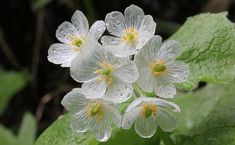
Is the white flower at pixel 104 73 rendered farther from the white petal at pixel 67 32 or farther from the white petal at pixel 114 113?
the white petal at pixel 67 32

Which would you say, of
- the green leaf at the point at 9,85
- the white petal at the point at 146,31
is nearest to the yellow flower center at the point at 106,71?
the white petal at the point at 146,31

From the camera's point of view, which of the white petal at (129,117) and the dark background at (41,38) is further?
the dark background at (41,38)

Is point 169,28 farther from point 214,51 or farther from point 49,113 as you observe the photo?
point 214,51

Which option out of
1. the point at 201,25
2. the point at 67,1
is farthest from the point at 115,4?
the point at 201,25

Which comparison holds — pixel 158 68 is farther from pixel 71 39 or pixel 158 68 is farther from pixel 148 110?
pixel 71 39

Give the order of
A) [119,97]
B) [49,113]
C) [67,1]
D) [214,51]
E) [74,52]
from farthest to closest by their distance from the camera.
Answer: [49,113] < [67,1] < [214,51] < [74,52] < [119,97]

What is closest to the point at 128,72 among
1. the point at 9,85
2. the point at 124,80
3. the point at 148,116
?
the point at 124,80
